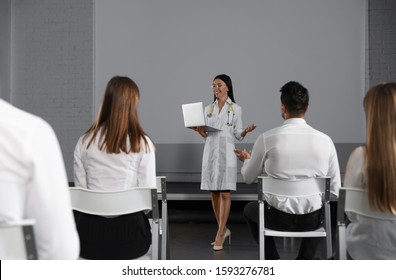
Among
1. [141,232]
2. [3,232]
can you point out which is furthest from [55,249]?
[141,232]

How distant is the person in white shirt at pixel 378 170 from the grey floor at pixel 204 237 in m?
2.16

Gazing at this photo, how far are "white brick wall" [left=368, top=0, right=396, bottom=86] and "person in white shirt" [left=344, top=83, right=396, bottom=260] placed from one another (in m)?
4.90

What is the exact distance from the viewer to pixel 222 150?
4.36 meters

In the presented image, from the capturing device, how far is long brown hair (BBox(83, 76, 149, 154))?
7.14 ft

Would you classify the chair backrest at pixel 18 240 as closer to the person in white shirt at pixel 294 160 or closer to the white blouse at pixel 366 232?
the white blouse at pixel 366 232

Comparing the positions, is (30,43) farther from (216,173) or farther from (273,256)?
(273,256)

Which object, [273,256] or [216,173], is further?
[216,173]

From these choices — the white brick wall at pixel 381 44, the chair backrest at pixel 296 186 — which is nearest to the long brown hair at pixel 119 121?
the chair backrest at pixel 296 186

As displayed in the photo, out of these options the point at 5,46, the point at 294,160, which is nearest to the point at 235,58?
the point at 5,46

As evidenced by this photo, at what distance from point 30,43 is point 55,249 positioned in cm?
661

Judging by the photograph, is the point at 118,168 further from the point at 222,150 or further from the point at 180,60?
the point at 180,60

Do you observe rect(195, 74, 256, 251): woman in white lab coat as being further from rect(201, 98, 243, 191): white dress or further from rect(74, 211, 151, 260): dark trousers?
rect(74, 211, 151, 260): dark trousers

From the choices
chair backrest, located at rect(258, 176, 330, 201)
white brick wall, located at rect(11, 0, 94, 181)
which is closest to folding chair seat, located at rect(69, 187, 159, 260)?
chair backrest, located at rect(258, 176, 330, 201)

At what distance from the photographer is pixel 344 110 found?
252 inches
